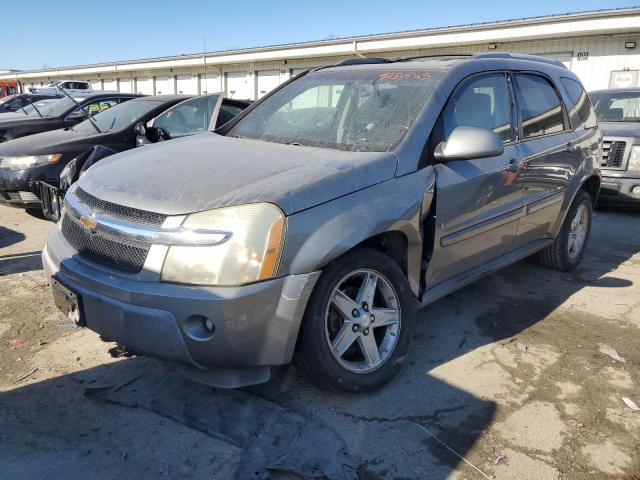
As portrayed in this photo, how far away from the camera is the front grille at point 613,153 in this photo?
24.1 feet

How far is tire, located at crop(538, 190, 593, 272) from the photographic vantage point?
4.89m

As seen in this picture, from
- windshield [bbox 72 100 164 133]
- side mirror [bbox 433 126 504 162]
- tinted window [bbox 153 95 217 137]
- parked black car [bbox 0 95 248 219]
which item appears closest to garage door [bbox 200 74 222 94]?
windshield [bbox 72 100 164 133]

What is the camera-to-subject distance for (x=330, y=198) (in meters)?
2.58

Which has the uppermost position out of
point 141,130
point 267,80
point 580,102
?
point 267,80

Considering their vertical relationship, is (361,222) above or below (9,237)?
above

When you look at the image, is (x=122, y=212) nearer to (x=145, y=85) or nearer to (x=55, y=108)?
(x=55, y=108)

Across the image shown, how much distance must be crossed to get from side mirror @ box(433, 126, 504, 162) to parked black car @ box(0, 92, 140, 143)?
6.88 meters

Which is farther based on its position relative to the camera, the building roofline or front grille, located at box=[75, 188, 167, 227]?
the building roofline

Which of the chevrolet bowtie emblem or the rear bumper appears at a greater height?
the chevrolet bowtie emblem

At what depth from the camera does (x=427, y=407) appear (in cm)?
283

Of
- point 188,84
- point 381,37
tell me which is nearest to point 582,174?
point 381,37

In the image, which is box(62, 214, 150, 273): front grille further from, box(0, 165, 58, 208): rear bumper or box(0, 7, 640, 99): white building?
box(0, 7, 640, 99): white building

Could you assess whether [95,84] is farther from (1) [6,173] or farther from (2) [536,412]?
(2) [536,412]

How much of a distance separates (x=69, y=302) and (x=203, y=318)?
84 cm
